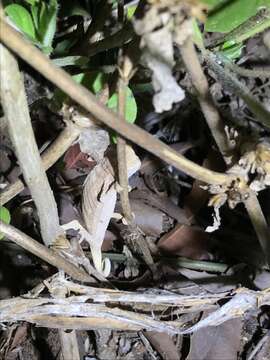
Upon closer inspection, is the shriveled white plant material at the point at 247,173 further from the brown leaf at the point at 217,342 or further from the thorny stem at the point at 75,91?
the brown leaf at the point at 217,342

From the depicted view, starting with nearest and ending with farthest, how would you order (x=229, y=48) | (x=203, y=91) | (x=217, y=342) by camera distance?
1. (x=203, y=91)
2. (x=229, y=48)
3. (x=217, y=342)

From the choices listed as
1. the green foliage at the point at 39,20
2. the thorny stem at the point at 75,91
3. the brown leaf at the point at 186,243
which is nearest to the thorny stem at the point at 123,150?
the thorny stem at the point at 75,91

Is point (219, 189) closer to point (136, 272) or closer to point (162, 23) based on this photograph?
point (162, 23)

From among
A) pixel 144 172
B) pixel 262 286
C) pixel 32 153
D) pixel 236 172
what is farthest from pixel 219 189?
pixel 144 172

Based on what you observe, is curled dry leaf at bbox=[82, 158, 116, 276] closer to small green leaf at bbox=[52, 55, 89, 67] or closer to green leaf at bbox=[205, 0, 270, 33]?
small green leaf at bbox=[52, 55, 89, 67]

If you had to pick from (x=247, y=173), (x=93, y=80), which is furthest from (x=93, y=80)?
(x=247, y=173)

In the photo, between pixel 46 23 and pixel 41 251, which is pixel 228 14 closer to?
pixel 46 23
